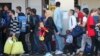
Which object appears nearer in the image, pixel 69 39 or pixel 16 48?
pixel 16 48

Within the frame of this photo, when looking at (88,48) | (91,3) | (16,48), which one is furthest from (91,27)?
(91,3)

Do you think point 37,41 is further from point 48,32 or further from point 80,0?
point 80,0

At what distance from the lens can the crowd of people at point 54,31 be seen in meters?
18.5

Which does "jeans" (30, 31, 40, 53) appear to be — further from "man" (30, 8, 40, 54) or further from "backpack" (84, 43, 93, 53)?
"backpack" (84, 43, 93, 53)

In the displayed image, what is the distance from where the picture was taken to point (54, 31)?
19.1 metres

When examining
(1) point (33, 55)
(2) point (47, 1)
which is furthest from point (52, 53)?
(2) point (47, 1)

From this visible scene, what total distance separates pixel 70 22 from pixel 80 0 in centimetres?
794

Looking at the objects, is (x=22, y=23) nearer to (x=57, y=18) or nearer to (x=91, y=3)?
(x=57, y=18)

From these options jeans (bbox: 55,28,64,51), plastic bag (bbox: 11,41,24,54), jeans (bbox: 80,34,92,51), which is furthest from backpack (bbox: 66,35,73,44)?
plastic bag (bbox: 11,41,24,54)

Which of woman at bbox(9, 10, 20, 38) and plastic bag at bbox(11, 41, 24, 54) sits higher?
woman at bbox(9, 10, 20, 38)

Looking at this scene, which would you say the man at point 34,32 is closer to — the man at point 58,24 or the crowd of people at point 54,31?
the crowd of people at point 54,31

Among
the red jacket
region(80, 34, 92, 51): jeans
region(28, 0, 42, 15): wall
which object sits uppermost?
region(28, 0, 42, 15): wall

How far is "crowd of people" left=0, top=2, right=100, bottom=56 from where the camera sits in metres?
18.5

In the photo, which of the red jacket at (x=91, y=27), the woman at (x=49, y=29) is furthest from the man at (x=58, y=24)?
the red jacket at (x=91, y=27)
